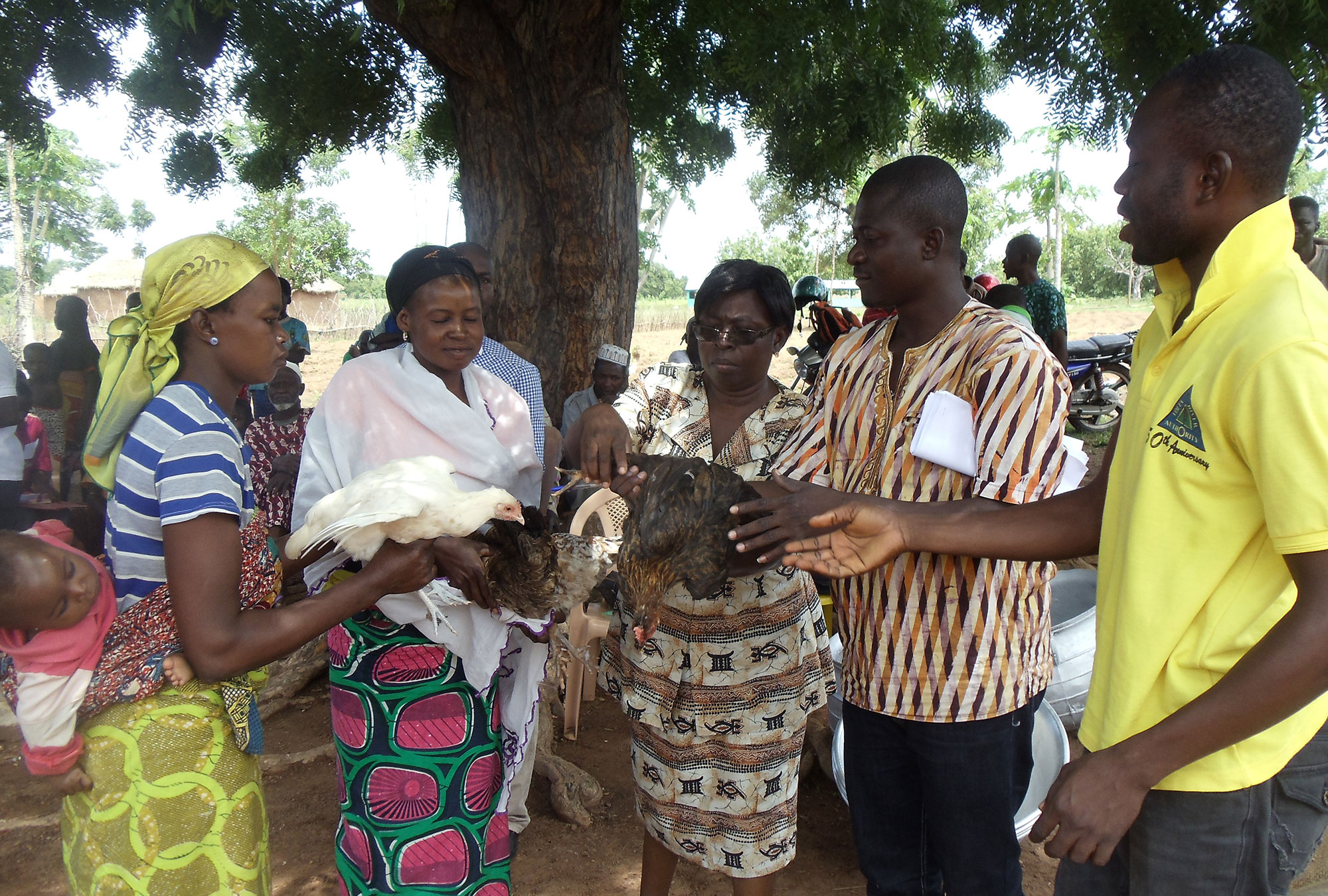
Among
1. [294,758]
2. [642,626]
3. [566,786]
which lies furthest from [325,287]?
[642,626]

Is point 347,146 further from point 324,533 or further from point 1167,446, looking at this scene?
point 1167,446

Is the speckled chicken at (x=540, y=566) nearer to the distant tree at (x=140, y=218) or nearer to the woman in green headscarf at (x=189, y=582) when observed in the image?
the woman in green headscarf at (x=189, y=582)

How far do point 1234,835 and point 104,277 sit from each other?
3803cm

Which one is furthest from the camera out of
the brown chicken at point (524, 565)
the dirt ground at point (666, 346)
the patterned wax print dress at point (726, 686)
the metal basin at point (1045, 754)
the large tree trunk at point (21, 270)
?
the large tree trunk at point (21, 270)

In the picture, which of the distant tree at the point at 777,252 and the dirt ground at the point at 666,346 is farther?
the distant tree at the point at 777,252

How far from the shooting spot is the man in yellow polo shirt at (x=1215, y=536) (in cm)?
117

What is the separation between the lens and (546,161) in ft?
17.3

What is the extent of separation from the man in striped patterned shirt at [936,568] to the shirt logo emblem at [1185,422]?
0.49 metres

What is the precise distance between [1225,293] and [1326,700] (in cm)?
78

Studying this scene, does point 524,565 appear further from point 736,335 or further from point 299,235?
point 299,235

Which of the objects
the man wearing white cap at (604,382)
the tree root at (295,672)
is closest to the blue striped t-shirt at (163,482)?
the tree root at (295,672)

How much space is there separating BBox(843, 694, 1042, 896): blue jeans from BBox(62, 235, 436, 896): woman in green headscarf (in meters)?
1.35

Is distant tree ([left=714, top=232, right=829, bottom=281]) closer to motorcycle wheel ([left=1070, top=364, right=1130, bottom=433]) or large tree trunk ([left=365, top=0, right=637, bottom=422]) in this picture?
motorcycle wheel ([left=1070, top=364, right=1130, bottom=433])

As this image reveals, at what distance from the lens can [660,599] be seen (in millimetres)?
2146
